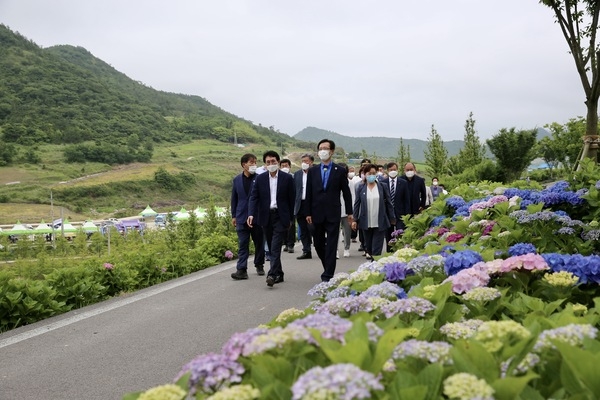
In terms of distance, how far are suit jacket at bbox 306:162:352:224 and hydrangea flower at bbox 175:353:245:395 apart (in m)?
6.60

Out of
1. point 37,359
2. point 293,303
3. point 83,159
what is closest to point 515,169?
point 293,303

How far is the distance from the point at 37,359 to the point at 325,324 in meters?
4.37

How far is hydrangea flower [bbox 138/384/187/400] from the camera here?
155 cm

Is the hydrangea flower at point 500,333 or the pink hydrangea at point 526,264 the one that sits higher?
the hydrangea flower at point 500,333

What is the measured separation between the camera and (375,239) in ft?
35.3

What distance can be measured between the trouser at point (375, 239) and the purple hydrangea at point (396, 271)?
6.98 metres

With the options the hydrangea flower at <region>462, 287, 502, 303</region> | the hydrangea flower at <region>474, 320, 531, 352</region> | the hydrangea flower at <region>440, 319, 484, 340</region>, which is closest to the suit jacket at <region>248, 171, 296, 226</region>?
the hydrangea flower at <region>462, 287, 502, 303</region>

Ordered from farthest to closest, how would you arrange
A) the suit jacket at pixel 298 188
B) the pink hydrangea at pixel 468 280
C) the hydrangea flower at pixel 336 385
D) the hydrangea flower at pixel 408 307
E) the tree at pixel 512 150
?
1. the tree at pixel 512 150
2. the suit jacket at pixel 298 188
3. the pink hydrangea at pixel 468 280
4. the hydrangea flower at pixel 408 307
5. the hydrangea flower at pixel 336 385

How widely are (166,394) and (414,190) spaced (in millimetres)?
10934

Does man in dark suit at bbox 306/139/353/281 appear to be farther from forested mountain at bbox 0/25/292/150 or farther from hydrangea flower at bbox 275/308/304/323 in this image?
forested mountain at bbox 0/25/292/150

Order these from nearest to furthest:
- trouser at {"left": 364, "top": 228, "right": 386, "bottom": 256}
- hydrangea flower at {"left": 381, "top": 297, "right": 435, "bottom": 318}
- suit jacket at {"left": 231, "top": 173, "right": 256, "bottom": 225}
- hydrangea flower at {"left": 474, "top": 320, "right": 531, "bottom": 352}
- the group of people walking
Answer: hydrangea flower at {"left": 474, "top": 320, "right": 531, "bottom": 352} < hydrangea flower at {"left": 381, "top": 297, "right": 435, "bottom": 318} < the group of people walking < suit jacket at {"left": 231, "top": 173, "right": 256, "bottom": 225} < trouser at {"left": 364, "top": 228, "right": 386, "bottom": 256}

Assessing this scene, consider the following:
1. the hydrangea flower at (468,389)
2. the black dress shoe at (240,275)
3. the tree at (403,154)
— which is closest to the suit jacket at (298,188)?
the black dress shoe at (240,275)

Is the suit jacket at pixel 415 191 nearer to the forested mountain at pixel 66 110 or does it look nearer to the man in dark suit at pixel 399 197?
the man in dark suit at pixel 399 197

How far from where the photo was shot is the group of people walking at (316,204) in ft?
27.5
